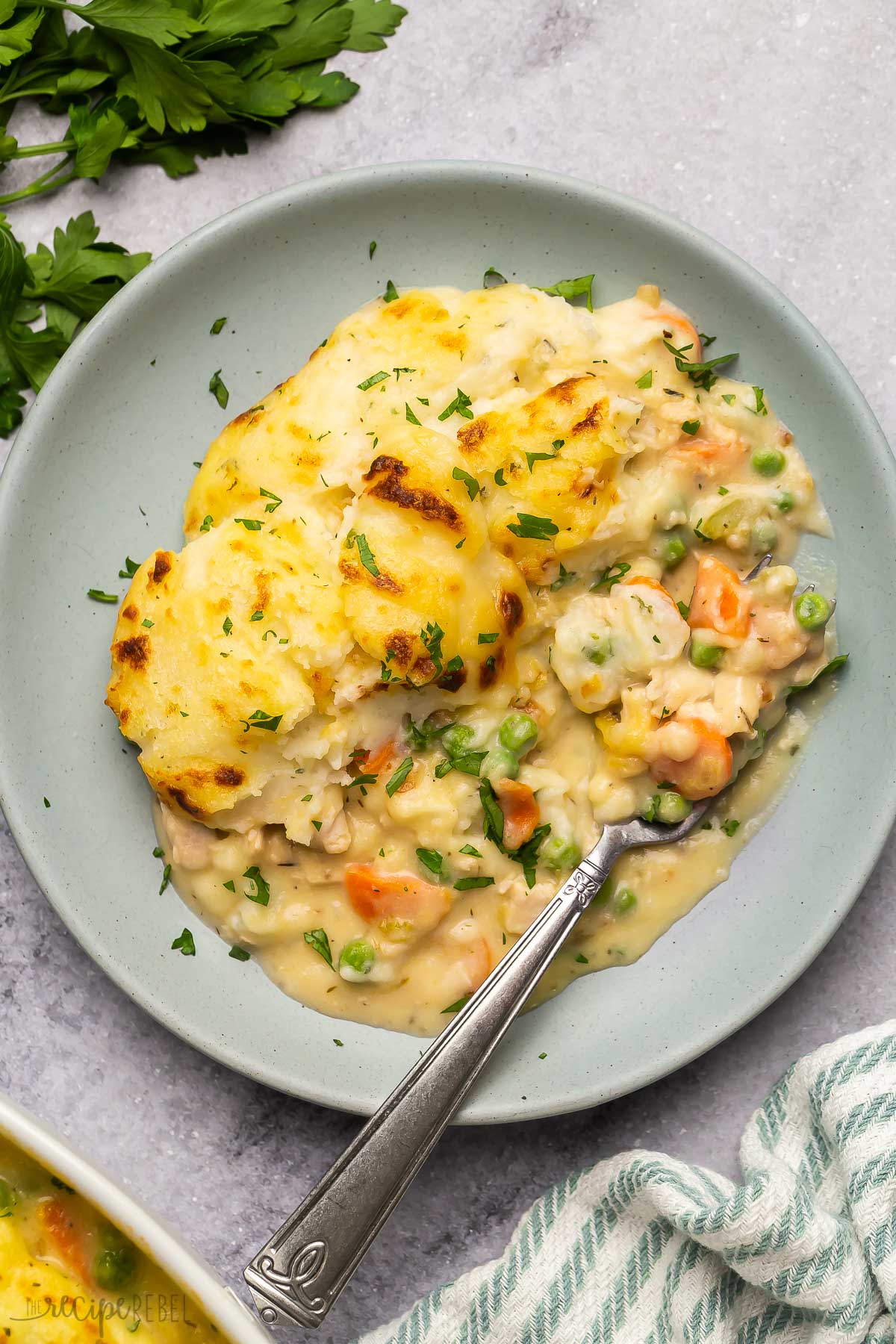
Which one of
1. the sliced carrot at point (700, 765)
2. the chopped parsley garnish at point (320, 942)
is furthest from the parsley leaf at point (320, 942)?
the sliced carrot at point (700, 765)

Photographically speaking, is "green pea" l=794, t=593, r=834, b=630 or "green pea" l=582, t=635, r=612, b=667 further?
"green pea" l=794, t=593, r=834, b=630

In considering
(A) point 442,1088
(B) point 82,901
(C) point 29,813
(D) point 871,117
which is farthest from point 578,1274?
(D) point 871,117

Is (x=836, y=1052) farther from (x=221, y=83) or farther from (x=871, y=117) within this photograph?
(x=221, y=83)

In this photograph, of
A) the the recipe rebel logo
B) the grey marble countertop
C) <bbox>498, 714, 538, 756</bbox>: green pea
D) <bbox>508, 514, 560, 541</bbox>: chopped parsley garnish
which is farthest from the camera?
the grey marble countertop

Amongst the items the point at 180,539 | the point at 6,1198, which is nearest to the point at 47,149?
the point at 180,539

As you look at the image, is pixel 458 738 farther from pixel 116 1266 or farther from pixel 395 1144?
pixel 116 1266

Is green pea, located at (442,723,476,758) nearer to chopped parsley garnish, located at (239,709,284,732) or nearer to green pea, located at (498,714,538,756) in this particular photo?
green pea, located at (498,714,538,756)

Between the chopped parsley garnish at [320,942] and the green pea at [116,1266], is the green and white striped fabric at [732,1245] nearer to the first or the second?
the green pea at [116,1266]

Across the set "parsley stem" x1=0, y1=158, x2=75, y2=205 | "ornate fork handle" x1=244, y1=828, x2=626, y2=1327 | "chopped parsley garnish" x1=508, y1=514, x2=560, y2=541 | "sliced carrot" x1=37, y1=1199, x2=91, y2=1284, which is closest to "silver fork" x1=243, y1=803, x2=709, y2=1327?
"ornate fork handle" x1=244, y1=828, x2=626, y2=1327
